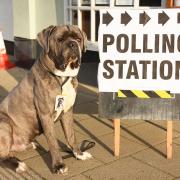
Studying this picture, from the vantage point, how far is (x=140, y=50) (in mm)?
4332

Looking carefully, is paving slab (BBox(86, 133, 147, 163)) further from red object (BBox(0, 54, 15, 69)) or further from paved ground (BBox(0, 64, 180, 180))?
red object (BBox(0, 54, 15, 69))

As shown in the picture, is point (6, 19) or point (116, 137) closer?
point (116, 137)

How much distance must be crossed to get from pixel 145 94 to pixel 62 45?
1.12m

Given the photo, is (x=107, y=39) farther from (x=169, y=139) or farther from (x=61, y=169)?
(x=61, y=169)

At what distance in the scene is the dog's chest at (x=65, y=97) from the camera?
14.1 feet

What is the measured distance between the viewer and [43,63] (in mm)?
4332

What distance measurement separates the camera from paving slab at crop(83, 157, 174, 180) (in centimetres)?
417

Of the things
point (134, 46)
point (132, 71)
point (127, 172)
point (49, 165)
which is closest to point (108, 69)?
point (132, 71)

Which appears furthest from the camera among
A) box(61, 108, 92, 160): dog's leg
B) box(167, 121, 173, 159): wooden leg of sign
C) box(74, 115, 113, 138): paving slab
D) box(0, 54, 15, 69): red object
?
box(0, 54, 15, 69): red object

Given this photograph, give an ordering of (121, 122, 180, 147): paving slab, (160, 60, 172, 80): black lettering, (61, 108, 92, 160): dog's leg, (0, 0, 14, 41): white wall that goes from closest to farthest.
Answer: (160, 60, 172, 80): black lettering
(61, 108, 92, 160): dog's leg
(121, 122, 180, 147): paving slab
(0, 0, 14, 41): white wall

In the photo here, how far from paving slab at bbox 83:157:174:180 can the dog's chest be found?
0.78m

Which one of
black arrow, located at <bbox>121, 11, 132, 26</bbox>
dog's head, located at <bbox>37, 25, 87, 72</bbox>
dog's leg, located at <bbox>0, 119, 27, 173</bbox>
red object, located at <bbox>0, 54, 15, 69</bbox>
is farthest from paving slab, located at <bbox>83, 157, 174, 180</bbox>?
red object, located at <bbox>0, 54, 15, 69</bbox>

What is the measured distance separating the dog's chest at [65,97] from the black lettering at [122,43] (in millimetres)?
655

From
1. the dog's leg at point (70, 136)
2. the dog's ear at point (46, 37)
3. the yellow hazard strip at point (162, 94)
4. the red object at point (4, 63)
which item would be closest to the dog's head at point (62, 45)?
the dog's ear at point (46, 37)
